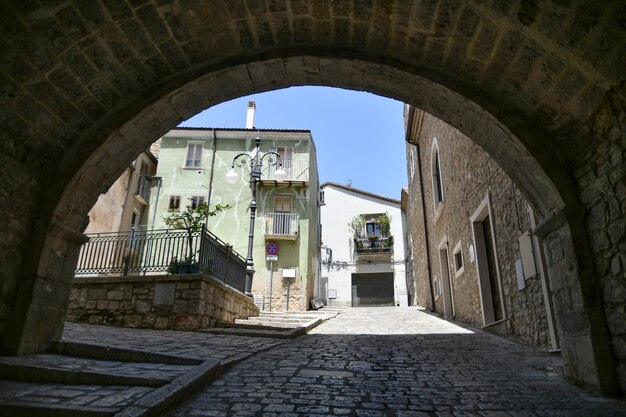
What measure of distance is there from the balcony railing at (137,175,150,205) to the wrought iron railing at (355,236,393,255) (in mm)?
→ 13130

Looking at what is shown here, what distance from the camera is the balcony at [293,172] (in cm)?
1908

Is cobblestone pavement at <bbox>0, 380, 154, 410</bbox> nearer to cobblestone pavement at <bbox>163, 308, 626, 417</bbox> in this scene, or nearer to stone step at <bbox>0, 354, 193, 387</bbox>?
stone step at <bbox>0, 354, 193, 387</bbox>

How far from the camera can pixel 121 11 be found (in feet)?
10.6

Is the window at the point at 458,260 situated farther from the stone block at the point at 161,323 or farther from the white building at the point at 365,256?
the white building at the point at 365,256

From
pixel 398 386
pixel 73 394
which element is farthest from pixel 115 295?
pixel 398 386

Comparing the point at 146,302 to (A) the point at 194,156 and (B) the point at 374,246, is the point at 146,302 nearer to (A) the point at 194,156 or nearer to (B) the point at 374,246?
(A) the point at 194,156

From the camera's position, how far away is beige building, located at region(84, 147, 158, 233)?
1437 cm

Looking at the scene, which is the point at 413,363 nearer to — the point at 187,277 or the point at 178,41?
the point at 178,41

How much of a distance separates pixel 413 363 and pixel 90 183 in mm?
4079

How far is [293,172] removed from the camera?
19547 millimetres

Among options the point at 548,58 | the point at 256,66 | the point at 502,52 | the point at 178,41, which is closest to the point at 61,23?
the point at 178,41

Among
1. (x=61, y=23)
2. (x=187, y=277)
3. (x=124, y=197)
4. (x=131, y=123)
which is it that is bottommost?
(x=187, y=277)

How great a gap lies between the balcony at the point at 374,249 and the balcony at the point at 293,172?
8534 mm

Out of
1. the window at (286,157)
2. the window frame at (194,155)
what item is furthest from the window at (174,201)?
the window at (286,157)
